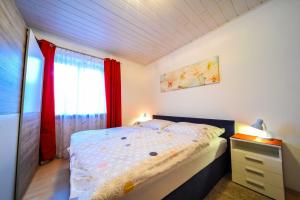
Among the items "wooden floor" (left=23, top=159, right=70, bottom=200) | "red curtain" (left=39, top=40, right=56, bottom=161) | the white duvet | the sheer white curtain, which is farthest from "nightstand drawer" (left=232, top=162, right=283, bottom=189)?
"red curtain" (left=39, top=40, right=56, bottom=161)

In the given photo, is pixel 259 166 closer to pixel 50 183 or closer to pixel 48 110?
pixel 50 183

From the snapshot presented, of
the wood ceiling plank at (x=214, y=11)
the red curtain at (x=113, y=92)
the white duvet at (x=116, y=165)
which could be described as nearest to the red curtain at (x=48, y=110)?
the red curtain at (x=113, y=92)

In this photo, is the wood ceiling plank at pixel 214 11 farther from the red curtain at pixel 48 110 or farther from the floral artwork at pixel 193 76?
the red curtain at pixel 48 110

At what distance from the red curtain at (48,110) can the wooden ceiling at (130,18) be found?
16.9 inches

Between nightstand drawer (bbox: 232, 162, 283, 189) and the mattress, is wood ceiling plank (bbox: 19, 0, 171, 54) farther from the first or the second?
nightstand drawer (bbox: 232, 162, 283, 189)

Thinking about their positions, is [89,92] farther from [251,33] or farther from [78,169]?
[251,33]

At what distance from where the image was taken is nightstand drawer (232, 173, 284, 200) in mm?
1349

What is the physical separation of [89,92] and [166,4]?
2245 mm

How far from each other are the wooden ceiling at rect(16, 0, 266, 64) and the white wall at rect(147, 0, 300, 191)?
0.86ft

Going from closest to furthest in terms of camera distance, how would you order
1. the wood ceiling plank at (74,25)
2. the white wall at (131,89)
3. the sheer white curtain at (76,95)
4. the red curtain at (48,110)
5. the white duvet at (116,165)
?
the white duvet at (116,165) → the wood ceiling plank at (74,25) → the red curtain at (48,110) → the sheer white curtain at (76,95) → the white wall at (131,89)

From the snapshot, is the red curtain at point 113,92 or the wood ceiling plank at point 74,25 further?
the red curtain at point 113,92

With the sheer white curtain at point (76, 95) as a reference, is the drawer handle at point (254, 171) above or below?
below

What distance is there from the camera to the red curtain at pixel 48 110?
2.21m

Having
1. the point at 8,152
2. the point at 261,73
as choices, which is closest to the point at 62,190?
the point at 8,152
